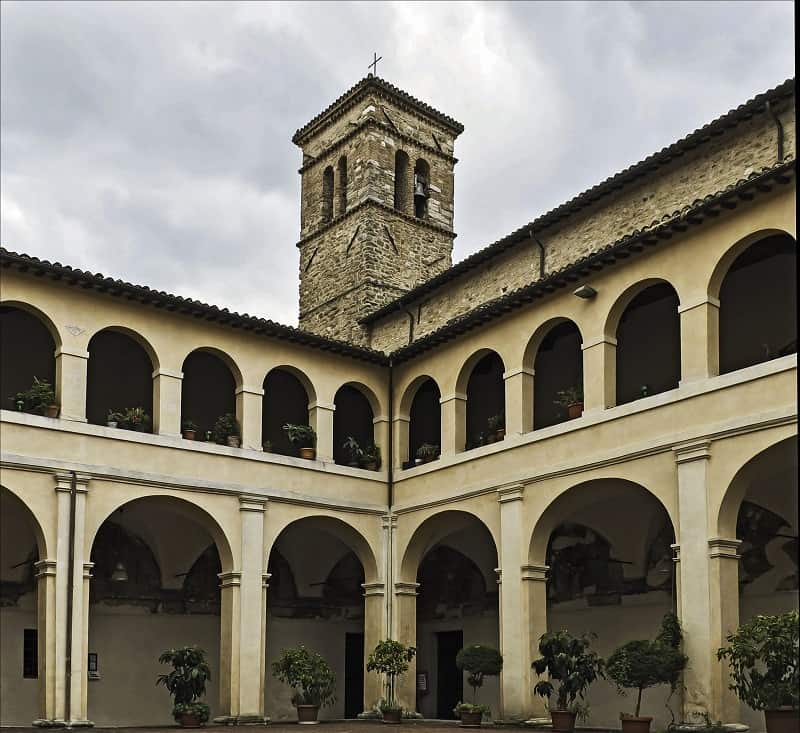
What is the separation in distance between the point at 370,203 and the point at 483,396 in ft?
24.3

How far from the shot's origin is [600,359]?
635 inches

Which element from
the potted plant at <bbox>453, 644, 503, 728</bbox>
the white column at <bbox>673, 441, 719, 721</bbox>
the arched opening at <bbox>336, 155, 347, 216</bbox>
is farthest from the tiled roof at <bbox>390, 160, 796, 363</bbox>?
the arched opening at <bbox>336, 155, 347, 216</bbox>

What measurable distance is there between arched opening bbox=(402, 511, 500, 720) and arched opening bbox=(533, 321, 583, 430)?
7.69ft

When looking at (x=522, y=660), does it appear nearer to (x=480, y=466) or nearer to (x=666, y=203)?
(x=480, y=466)

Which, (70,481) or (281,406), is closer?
(70,481)

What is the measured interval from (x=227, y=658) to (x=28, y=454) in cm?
450

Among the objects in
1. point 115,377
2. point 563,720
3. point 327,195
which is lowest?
point 563,720

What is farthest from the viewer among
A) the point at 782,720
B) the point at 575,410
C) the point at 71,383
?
the point at 575,410

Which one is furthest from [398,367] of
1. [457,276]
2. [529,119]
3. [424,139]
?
[529,119]

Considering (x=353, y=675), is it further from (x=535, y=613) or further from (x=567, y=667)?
(x=567, y=667)

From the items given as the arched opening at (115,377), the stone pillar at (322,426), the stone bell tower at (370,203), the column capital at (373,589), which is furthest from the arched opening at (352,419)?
the arched opening at (115,377)

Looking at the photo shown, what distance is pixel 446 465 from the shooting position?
1886cm

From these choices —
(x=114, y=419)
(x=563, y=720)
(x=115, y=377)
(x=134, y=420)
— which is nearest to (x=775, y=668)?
(x=563, y=720)

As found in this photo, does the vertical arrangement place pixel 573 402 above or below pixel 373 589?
above
